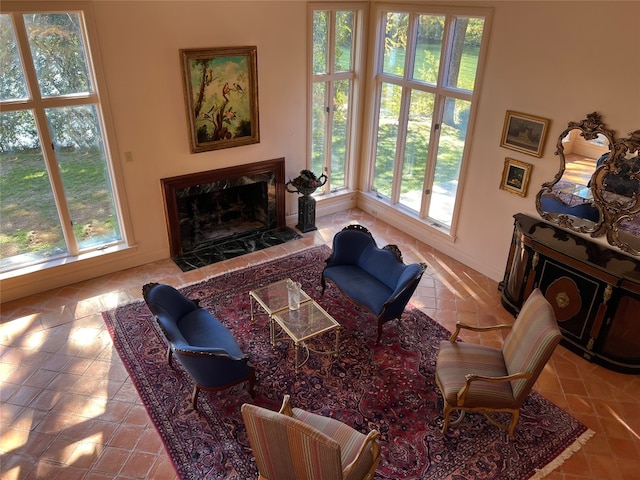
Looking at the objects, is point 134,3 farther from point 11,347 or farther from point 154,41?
point 11,347

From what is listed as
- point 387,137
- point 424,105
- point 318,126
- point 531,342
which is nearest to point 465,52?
point 424,105

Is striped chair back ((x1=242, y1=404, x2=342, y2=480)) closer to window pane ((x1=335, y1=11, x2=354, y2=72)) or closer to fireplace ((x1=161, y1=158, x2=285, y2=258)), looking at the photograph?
fireplace ((x1=161, y1=158, x2=285, y2=258))

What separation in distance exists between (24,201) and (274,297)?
3.38 meters

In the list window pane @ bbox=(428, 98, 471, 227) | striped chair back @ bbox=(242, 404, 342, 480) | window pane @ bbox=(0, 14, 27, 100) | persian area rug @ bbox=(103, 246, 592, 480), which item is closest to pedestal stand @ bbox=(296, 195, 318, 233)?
window pane @ bbox=(428, 98, 471, 227)

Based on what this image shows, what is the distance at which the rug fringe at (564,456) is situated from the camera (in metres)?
4.08

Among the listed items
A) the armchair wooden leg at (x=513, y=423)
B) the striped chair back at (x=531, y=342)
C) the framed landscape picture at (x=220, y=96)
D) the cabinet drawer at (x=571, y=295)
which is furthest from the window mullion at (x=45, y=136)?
the cabinet drawer at (x=571, y=295)

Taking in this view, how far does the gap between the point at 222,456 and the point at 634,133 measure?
197 inches

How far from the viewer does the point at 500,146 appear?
626 cm

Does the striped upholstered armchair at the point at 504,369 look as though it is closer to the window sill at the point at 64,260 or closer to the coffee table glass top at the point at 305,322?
the coffee table glass top at the point at 305,322

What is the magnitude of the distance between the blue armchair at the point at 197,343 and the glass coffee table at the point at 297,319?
1.87 feet

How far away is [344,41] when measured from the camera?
7.67 metres

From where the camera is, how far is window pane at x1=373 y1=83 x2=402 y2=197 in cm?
772

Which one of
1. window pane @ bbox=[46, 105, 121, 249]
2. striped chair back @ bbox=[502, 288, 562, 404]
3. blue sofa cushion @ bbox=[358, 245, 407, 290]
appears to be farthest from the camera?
window pane @ bbox=[46, 105, 121, 249]

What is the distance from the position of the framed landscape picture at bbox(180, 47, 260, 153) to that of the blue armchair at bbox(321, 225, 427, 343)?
2.30m
